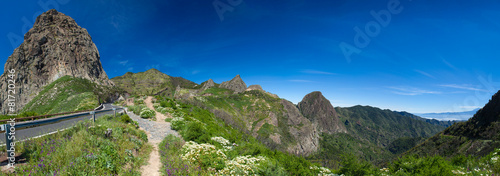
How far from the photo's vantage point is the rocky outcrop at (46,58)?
257ft

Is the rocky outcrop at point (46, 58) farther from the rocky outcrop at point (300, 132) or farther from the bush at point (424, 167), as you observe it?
the rocky outcrop at point (300, 132)

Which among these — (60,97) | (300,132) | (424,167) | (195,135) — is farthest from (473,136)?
(60,97)

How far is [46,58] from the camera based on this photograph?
83500 millimetres

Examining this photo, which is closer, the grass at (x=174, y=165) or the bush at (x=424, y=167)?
the grass at (x=174, y=165)

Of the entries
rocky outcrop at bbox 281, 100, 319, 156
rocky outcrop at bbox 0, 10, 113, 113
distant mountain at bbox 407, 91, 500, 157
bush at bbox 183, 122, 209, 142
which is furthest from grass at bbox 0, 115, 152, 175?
rocky outcrop at bbox 281, 100, 319, 156

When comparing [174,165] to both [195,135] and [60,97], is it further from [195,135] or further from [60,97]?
[60,97]

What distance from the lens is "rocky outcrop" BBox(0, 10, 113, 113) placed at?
257 feet

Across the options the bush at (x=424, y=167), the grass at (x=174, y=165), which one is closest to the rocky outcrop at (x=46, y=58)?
the grass at (x=174, y=165)

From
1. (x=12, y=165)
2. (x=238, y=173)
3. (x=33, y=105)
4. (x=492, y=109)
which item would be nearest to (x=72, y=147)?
(x=12, y=165)

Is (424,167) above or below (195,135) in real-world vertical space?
below

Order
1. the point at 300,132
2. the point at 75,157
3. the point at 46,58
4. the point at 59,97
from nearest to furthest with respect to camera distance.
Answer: the point at 75,157 → the point at 59,97 → the point at 46,58 → the point at 300,132

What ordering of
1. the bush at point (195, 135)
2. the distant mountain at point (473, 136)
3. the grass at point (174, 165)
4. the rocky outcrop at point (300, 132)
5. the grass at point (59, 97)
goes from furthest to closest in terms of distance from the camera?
the rocky outcrop at point (300, 132) < the distant mountain at point (473, 136) < the grass at point (59, 97) < the bush at point (195, 135) < the grass at point (174, 165)

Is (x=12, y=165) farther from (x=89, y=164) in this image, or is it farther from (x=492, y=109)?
(x=492, y=109)

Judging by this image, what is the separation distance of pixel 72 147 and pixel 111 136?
2450 millimetres
